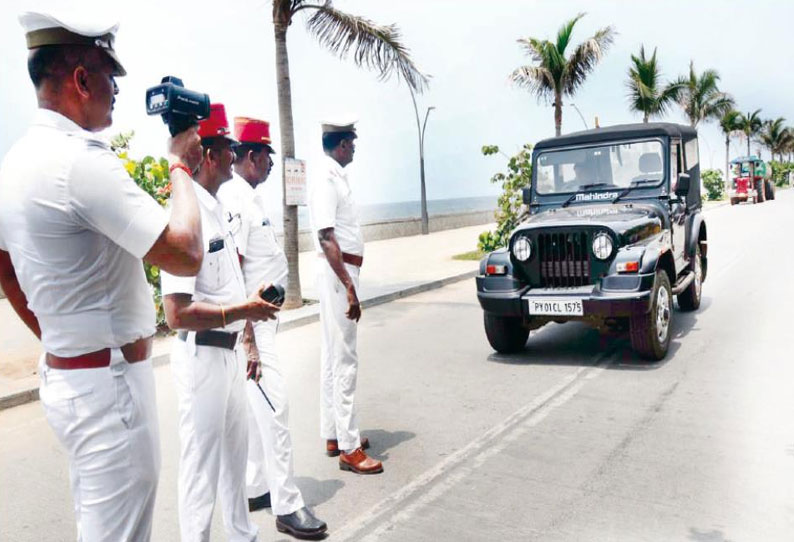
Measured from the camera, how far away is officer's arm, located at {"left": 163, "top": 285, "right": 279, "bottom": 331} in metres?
2.40

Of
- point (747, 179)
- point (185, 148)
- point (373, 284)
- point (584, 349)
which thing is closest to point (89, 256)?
point (185, 148)

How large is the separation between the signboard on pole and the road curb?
177 cm

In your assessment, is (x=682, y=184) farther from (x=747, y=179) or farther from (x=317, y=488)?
(x=747, y=179)

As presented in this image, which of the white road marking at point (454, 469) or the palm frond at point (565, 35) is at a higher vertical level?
the palm frond at point (565, 35)

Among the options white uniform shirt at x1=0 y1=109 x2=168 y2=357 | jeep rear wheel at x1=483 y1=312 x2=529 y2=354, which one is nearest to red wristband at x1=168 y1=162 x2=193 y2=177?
white uniform shirt at x1=0 y1=109 x2=168 y2=357

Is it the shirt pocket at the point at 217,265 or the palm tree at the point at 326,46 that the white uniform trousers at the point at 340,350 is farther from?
the palm tree at the point at 326,46

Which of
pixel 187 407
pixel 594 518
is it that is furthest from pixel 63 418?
pixel 594 518

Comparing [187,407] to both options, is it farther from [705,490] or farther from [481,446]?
[705,490]

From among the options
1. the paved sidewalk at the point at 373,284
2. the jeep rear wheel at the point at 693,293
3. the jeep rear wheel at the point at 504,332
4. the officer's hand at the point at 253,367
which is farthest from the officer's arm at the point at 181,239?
the jeep rear wheel at the point at 693,293

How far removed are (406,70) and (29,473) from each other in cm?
890

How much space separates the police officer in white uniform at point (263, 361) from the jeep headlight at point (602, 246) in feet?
11.9

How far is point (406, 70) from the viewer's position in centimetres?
1162

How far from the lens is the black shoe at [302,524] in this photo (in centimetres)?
336

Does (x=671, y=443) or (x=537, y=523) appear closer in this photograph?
(x=537, y=523)
